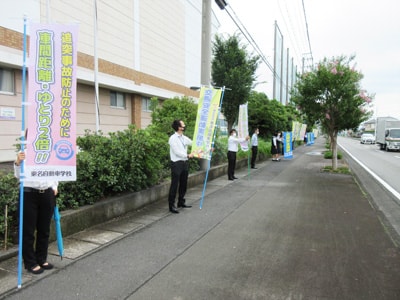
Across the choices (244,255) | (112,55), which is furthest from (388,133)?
(244,255)

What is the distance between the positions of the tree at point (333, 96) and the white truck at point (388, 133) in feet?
56.9

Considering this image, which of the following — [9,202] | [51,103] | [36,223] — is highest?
[51,103]

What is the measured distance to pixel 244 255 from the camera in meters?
4.20

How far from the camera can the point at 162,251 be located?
4.29 meters

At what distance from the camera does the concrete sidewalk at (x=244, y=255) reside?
3.26 m

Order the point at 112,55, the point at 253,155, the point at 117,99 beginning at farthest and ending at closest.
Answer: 1. the point at 117,99
2. the point at 112,55
3. the point at 253,155

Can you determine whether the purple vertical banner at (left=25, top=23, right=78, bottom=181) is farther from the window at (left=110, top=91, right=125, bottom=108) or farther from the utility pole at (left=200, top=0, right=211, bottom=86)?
the window at (left=110, top=91, right=125, bottom=108)

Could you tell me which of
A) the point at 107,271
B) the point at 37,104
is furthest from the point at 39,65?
the point at 107,271

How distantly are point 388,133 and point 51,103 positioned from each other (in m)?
30.0

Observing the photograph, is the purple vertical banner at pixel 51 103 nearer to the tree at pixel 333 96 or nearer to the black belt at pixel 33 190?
the black belt at pixel 33 190

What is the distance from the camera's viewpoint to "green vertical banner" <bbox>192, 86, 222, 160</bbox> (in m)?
7.40

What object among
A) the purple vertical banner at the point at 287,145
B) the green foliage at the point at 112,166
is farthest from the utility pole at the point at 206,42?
the purple vertical banner at the point at 287,145

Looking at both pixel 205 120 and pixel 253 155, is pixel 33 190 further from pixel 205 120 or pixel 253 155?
pixel 253 155

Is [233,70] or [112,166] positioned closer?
[112,166]
